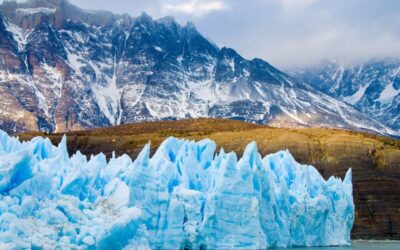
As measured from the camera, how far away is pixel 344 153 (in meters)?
78.2

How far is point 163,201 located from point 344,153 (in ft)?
154

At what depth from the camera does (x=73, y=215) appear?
3059 centimetres

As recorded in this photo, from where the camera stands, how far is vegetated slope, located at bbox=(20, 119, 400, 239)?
71.6m

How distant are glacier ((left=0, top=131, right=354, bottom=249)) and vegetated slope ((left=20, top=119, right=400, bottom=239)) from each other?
24.9 meters

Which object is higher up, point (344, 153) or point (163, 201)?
point (344, 153)

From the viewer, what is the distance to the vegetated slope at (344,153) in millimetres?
71625

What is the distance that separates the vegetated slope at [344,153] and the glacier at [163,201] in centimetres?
2486

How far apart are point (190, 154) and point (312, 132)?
52.3 m

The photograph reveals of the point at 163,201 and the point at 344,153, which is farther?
the point at 344,153

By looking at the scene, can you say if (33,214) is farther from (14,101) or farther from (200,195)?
(14,101)

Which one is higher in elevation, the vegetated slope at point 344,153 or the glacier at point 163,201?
the vegetated slope at point 344,153

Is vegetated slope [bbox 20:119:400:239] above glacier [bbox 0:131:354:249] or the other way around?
above

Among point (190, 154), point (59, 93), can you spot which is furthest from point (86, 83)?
point (190, 154)

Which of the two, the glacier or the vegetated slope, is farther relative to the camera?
the vegetated slope
